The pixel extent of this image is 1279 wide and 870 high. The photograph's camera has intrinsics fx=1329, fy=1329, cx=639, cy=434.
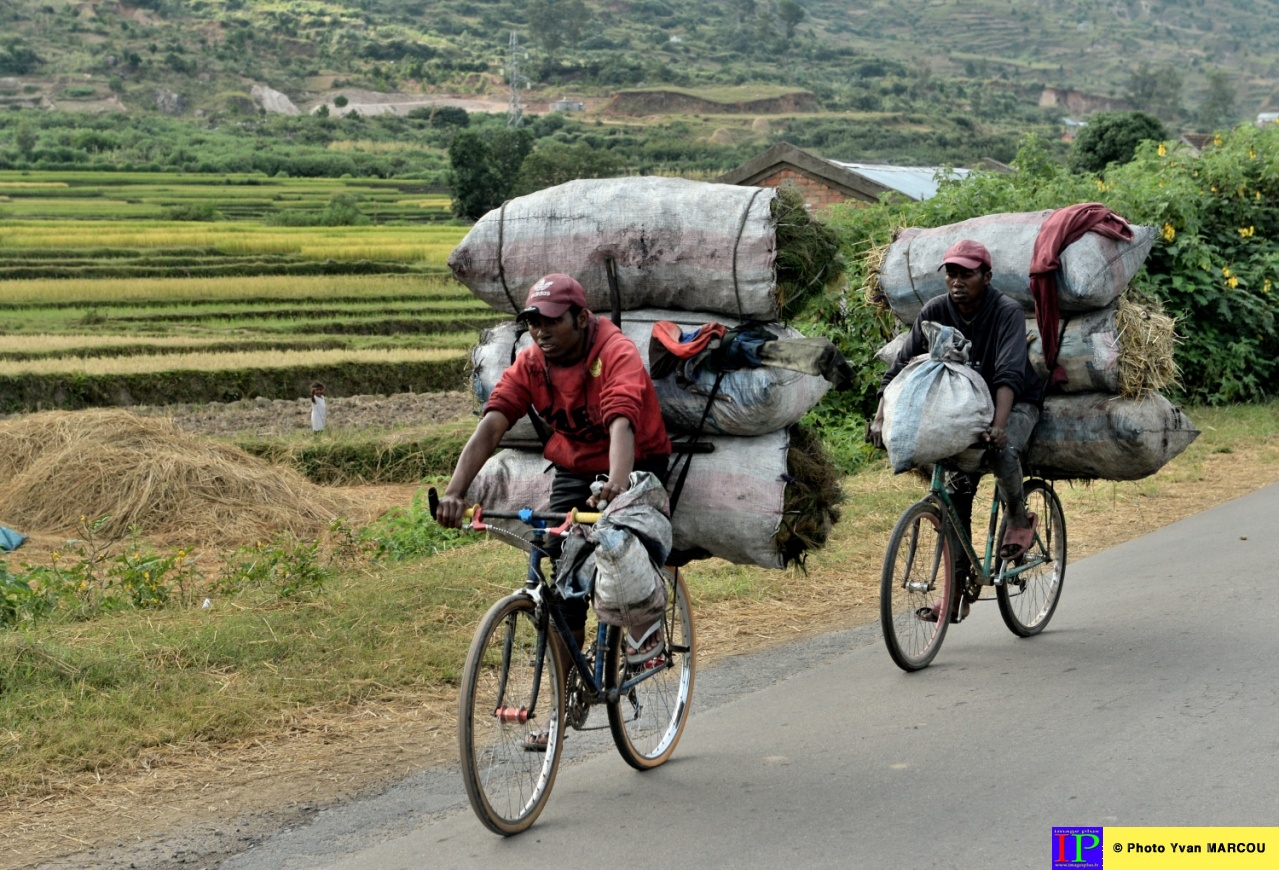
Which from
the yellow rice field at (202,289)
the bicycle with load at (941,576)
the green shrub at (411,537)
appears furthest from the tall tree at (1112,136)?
the bicycle with load at (941,576)

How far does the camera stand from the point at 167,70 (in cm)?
9650

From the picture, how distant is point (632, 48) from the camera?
133625 millimetres

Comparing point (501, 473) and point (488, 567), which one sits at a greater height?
point (501, 473)

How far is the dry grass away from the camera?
1980 centimetres

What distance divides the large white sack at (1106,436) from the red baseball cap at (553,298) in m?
3.18

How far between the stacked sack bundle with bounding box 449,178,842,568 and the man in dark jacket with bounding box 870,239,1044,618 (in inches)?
31.2

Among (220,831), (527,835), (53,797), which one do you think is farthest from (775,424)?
(53,797)

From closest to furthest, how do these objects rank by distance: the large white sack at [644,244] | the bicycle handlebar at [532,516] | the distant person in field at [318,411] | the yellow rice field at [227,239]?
the bicycle handlebar at [532,516], the large white sack at [644,244], the distant person in field at [318,411], the yellow rice field at [227,239]

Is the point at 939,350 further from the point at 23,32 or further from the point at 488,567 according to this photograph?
the point at 23,32

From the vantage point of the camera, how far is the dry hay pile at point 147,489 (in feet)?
40.9

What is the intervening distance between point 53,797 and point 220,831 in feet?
2.37

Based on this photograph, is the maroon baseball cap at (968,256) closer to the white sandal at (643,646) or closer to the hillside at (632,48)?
the white sandal at (643,646)

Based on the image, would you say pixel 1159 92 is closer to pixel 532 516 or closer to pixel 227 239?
pixel 227 239

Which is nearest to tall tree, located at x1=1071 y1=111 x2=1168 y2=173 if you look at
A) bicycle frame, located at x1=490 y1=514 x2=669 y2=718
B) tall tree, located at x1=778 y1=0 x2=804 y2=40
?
bicycle frame, located at x1=490 y1=514 x2=669 y2=718
